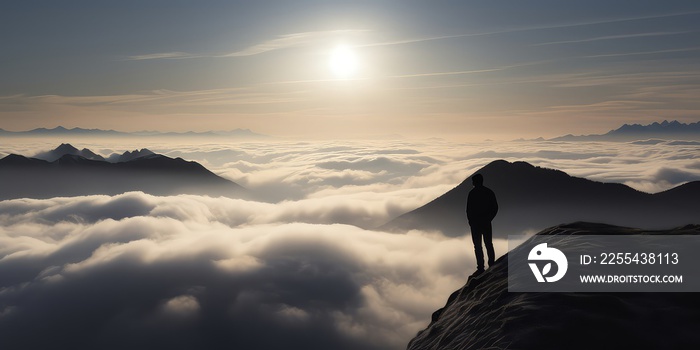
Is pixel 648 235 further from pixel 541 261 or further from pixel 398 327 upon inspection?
pixel 398 327

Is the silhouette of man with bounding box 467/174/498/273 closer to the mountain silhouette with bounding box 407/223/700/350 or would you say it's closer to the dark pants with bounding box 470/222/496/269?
the dark pants with bounding box 470/222/496/269

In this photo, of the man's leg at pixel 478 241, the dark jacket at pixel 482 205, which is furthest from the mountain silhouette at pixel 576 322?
the dark jacket at pixel 482 205

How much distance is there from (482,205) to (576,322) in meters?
5.81

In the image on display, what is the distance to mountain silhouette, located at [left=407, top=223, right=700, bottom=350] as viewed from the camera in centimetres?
1085

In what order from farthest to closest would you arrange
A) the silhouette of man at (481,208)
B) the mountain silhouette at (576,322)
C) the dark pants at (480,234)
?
the dark pants at (480,234)
the silhouette of man at (481,208)
the mountain silhouette at (576,322)

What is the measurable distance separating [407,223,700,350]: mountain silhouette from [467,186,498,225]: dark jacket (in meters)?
2.58

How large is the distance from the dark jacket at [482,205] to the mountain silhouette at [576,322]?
258cm

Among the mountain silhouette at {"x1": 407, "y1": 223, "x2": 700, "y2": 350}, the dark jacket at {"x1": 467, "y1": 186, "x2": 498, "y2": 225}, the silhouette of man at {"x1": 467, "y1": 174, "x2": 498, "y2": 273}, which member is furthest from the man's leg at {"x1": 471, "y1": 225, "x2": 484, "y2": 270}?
the mountain silhouette at {"x1": 407, "y1": 223, "x2": 700, "y2": 350}

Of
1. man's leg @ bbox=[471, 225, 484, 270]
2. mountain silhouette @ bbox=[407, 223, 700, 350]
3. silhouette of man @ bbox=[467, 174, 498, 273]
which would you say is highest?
silhouette of man @ bbox=[467, 174, 498, 273]

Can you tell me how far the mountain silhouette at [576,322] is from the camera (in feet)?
35.6

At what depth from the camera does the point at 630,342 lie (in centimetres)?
1068

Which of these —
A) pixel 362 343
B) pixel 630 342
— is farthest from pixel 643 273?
pixel 362 343

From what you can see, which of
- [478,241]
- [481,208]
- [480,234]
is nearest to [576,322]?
[481,208]

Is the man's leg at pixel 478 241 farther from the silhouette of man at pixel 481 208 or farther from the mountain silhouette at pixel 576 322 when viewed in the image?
the mountain silhouette at pixel 576 322
